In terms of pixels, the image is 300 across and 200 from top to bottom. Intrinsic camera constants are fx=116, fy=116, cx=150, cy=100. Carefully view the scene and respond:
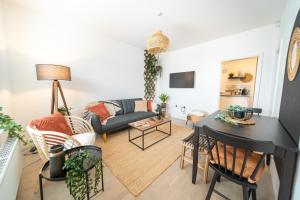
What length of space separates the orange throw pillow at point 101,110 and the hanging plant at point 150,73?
2.04 meters

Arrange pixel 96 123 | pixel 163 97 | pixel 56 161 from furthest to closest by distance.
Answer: pixel 163 97, pixel 96 123, pixel 56 161

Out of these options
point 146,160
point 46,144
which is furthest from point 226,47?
point 46,144

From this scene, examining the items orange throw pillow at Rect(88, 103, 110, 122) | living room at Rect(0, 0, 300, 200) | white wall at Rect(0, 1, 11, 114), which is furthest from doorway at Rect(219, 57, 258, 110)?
white wall at Rect(0, 1, 11, 114)

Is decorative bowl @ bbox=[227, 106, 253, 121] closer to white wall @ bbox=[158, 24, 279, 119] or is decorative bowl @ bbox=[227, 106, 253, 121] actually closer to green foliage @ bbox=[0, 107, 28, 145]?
white wall @ bbox=[158, 24, 279, 119]

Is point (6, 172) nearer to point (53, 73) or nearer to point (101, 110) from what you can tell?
point (53, 73)

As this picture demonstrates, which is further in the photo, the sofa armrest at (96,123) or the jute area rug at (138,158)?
the sofa armrest at (96,123)

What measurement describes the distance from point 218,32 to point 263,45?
1020 mm

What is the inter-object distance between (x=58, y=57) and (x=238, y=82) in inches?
220

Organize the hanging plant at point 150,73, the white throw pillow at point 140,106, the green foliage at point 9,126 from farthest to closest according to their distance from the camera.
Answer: the hanging plant at point 150,73 < the white throw pillow at point 140,106 < the green foliage at point 9,126

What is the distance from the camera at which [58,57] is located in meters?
2.53

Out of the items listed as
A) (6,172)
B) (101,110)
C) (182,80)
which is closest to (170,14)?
(182,80)

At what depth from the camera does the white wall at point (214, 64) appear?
263 centimetres

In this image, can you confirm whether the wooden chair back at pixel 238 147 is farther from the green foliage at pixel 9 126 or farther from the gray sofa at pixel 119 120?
the gray sofa at pixel 119 120

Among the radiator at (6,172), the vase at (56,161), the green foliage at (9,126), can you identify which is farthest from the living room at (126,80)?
the vase at (56,161)
